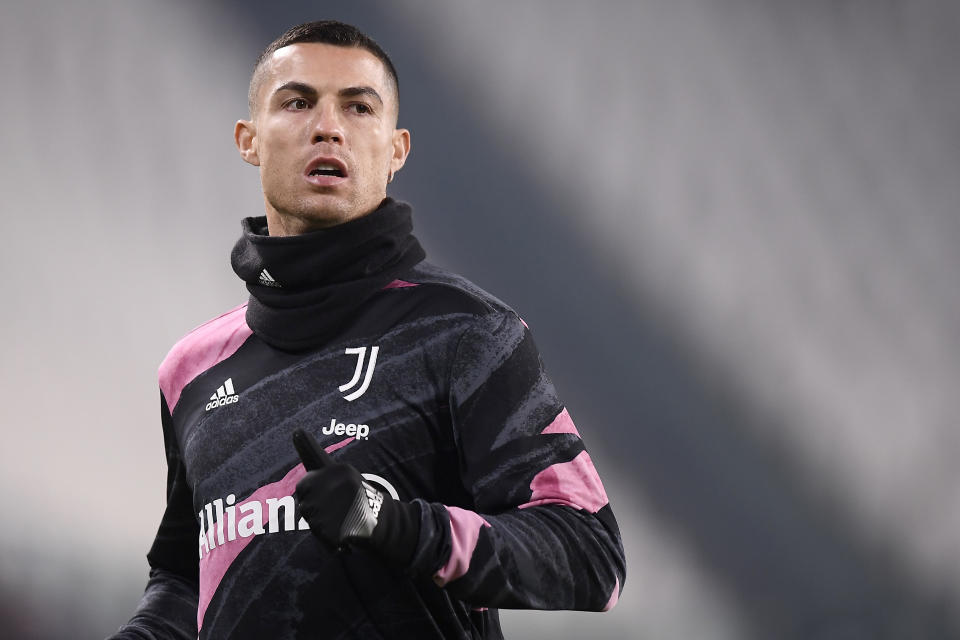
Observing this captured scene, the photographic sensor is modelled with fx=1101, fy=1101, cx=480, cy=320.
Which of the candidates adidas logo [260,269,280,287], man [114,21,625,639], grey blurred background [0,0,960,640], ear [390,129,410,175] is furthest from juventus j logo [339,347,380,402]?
grey blurred background [0,0,960,640]

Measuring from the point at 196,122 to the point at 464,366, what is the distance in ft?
4.01

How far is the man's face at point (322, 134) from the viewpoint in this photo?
3.13ft

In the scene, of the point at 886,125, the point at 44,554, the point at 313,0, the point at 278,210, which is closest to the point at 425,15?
the point at 313,0

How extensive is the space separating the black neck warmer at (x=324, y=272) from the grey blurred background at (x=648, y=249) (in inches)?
35.5

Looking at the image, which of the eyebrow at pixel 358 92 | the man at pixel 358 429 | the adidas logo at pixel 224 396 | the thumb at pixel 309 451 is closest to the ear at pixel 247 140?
the man at pixel 358 429

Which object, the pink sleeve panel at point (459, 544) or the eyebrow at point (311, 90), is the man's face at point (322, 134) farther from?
the pink sleeve panel at point (459, 544)

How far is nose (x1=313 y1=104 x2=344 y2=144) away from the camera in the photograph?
3.14 feet

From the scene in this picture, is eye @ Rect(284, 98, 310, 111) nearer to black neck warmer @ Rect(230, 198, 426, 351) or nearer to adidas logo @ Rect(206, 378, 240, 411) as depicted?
black neck warmer @ Rect(230, 198, 426, 351)

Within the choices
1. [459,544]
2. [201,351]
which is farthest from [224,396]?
[459,544]

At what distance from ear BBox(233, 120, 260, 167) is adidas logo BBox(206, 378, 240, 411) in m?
0.22

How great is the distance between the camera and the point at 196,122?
1921mm

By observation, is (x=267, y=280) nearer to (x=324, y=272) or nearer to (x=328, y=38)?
(x=324, y=272)

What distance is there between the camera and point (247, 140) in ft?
3.51

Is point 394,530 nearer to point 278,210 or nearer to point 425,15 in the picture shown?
point 278,210
